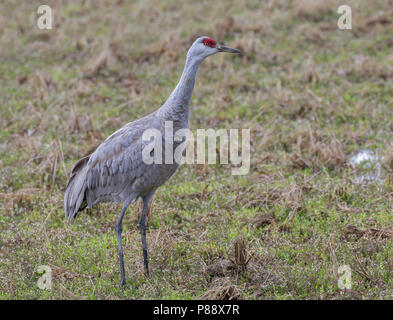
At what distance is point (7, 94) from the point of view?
1076 cm

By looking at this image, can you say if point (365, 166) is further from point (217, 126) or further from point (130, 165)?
point (130, 165)

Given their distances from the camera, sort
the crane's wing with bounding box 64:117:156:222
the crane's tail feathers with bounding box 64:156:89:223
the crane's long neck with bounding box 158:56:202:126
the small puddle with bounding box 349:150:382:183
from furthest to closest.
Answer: the small puddle with bounding box 349:150:382:183 → the crane's tail feathers with bounding box 64:156:89:223 → the crane's wing with bounding box 64:117:156:222 → the crane's long neck with bounding box 158:56:202:126

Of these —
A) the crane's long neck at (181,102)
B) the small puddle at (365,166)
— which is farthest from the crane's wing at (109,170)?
the small puddle at (365,166)

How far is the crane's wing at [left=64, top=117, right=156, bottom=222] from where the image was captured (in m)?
5.51

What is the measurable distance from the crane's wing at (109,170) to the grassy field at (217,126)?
1.87 ft

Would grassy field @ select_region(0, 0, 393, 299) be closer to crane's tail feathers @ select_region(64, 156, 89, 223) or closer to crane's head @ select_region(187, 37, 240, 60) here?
crane's tail feathers @ select_region(64, 156, 89, 223)


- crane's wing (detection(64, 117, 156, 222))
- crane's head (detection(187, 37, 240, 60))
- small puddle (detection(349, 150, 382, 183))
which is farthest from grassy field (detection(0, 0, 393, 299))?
crane's head (detection(187, 37, 240, 60))

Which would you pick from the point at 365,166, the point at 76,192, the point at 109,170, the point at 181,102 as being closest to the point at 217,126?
the point at 365,166

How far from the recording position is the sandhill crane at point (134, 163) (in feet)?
17.7

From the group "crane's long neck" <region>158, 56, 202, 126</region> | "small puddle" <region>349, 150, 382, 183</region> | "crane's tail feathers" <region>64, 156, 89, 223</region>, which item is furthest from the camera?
"small puddle" <region>349, 150, 382, 183</region>

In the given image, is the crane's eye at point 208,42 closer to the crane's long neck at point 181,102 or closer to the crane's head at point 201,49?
the crane's head at point 201,49

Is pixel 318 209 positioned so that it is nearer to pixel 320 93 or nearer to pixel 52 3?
pixel 320 93

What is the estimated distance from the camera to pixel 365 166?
7.80 m

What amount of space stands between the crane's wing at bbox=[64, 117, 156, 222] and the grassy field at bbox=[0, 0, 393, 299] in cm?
57
